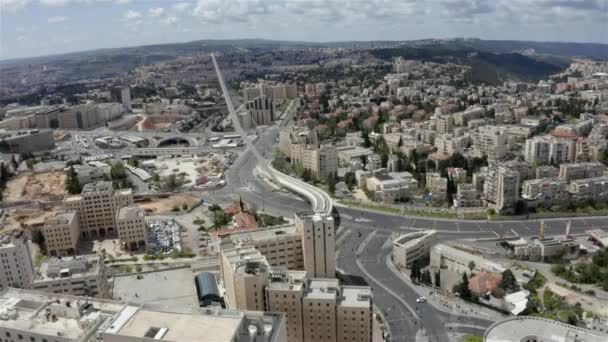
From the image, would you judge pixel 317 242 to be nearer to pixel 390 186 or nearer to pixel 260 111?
pixel 390 186

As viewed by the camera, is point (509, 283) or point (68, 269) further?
point (509, 283)

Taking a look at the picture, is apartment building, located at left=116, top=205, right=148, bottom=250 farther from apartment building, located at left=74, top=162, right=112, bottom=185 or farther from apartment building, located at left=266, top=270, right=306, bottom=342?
apartment building, located at left=74, top=162, right=112, bottom=185

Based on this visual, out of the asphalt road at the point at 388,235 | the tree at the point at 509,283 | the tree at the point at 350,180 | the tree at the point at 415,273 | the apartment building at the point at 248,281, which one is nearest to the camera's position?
the apartment building at the point at 248,281

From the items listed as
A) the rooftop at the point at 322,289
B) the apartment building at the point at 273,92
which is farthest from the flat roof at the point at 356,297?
the apartment building at the point at 273,92

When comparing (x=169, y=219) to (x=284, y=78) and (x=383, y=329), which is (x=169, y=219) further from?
(x=284, y=78)

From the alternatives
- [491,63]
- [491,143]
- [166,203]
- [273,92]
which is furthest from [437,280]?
[491,63]

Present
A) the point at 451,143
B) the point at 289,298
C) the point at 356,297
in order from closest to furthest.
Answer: the point at 289,298, the point at 356,297, the point at 451,143

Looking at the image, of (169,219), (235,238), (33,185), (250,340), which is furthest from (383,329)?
(33,185)

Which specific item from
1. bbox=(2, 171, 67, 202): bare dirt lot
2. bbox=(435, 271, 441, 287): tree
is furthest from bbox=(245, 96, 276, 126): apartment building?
bbox=(435, 271, 441, 287): tree

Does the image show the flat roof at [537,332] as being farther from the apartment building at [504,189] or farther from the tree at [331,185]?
the tree at [331,185]
